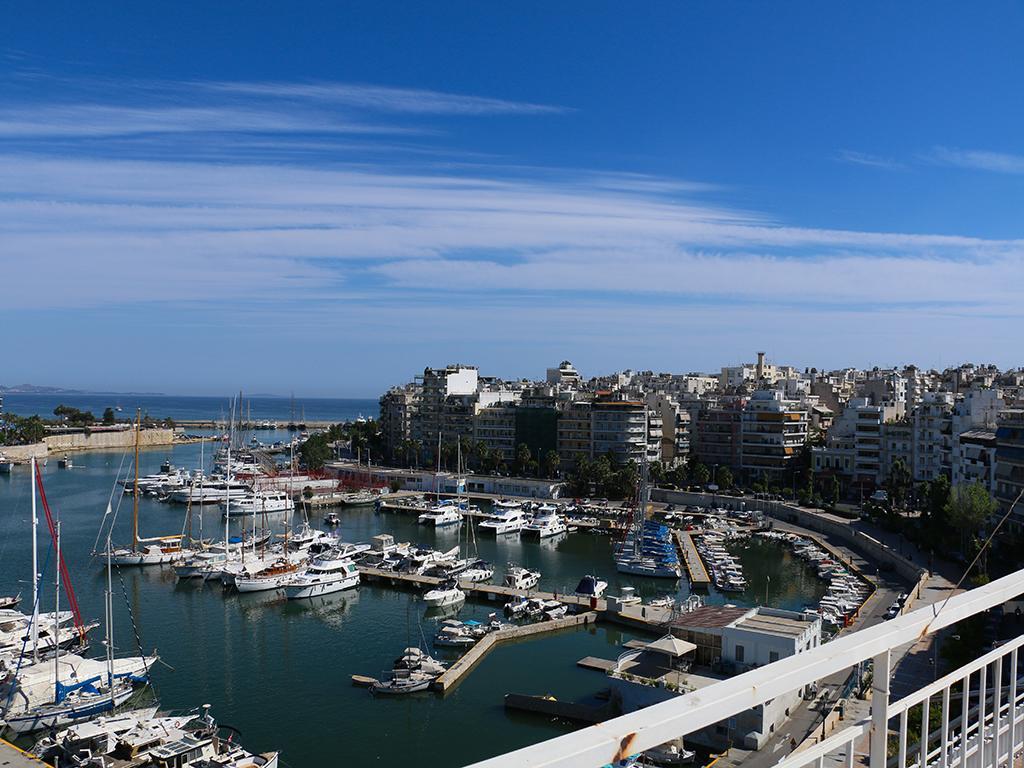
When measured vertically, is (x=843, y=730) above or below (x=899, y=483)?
above

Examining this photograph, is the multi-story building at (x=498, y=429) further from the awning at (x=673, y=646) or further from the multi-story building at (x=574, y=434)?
the awning at (x=673, y=646)

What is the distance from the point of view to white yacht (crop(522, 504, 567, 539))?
26969 mm

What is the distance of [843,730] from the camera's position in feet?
5.07

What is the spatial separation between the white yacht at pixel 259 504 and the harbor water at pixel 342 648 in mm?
3442

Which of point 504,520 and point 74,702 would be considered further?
point 504,520

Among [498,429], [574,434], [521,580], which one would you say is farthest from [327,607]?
[498,429]

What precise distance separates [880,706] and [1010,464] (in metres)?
20.7

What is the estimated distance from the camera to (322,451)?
1620 inches

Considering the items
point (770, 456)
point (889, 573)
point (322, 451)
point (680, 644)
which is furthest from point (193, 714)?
point (322, 451)

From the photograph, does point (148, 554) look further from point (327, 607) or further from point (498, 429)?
point (498, 429)

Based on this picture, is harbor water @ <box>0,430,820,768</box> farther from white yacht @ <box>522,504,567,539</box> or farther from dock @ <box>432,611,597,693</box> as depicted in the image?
white yacht @ <box>522,504,567,539</box>

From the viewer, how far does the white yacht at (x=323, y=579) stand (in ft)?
61.0

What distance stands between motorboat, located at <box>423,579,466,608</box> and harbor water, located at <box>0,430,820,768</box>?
1.03 feet

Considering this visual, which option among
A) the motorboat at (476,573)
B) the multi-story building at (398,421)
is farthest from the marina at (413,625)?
the multi-story building at (398,421)
